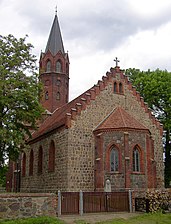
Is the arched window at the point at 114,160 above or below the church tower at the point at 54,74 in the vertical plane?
below

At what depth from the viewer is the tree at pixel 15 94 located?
22297 millimetres

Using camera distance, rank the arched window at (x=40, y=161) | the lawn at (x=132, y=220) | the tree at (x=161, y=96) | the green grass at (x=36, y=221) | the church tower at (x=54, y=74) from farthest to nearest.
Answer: the church tower at (x=54, y=74), the tree at (x=161, y=96), the arched window at (x=40, y=161), the lawn at (x=132, y=220), the green grass at (x=36, y=221)

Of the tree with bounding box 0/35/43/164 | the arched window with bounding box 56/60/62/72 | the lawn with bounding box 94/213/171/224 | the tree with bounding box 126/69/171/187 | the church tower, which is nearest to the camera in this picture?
the lawn with bounding box 94/213/171/224

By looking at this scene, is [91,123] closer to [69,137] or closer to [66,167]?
[69,137]

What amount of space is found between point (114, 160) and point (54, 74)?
2161 cm

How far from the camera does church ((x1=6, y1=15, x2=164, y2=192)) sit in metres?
24.9

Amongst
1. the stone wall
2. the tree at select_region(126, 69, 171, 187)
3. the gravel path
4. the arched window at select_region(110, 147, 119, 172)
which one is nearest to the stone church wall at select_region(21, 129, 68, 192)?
the arched window at select_region(110, 147, 119, 172)

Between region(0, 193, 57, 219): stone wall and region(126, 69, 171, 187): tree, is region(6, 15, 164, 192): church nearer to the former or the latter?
region(126, 69, 171, 187): tree

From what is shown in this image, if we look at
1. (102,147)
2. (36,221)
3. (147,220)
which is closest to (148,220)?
(147,220)

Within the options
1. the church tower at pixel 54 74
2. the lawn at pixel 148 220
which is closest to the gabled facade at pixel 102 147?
the lawn at pixel 148 220

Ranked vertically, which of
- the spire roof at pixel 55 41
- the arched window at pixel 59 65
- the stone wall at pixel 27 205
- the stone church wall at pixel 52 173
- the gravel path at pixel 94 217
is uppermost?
the spire roof at pixel 55 41

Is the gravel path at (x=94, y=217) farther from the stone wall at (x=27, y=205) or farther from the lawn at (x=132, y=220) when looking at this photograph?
the stone wall at (x=27, y=205)

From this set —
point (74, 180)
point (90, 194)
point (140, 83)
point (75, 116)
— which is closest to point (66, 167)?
point (74, 180)

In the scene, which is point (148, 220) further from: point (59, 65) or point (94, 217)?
point (59, 65)
